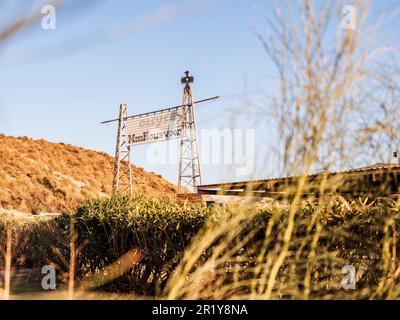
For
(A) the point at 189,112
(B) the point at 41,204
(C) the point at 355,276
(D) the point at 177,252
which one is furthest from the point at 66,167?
(C) the point at 355,276

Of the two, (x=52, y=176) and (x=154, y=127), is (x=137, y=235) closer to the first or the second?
(x=154, y=127)

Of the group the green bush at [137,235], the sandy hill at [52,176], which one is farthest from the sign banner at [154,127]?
the green bush at [137,235]

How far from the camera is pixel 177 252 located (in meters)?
7.38

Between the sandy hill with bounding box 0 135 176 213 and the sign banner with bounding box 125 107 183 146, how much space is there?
4.24m

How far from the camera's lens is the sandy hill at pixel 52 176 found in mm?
31875

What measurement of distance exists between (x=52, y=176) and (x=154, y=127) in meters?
9.01

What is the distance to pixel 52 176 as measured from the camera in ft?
124

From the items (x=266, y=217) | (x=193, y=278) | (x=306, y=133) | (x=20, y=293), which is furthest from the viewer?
(x=20, y=293)

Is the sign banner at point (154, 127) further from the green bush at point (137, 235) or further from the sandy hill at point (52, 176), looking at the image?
the green bush at point (137, 235)

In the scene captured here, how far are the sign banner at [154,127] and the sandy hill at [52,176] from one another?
4237 mm

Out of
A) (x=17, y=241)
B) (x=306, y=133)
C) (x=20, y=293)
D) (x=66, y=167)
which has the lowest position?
(x=20, y=293)
